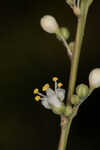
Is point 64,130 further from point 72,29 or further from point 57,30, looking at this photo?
point 72,29

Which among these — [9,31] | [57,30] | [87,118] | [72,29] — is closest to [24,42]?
[9,31]

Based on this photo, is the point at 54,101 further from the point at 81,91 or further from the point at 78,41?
the point at 78,41

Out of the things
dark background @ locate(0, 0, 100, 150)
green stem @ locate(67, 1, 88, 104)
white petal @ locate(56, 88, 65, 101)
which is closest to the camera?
green stem @ locate(67, 1, 88, 104)

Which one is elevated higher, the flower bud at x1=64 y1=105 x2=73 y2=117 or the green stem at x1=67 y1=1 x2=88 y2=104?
the green stem at x1=67 y1=1 x2=88 y2=104

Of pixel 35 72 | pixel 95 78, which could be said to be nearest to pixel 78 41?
pixel 95 78

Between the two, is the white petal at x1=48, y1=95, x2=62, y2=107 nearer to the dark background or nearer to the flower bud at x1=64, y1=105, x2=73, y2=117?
the flower bud at x1=64, y1=105, x2=73, y2=117

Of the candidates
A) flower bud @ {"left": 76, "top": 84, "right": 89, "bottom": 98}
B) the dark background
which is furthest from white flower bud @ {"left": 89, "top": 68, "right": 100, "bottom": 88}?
the dark background

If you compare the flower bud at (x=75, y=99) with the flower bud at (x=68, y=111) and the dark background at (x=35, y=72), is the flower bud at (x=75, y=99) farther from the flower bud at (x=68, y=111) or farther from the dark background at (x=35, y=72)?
the dark background at (x=35, y=72)

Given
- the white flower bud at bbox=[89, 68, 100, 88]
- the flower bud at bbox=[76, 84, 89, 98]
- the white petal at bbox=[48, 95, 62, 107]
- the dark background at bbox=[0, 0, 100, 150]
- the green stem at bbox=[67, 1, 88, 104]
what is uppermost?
the green stem at bbox=[67, 1, 88, 104]
